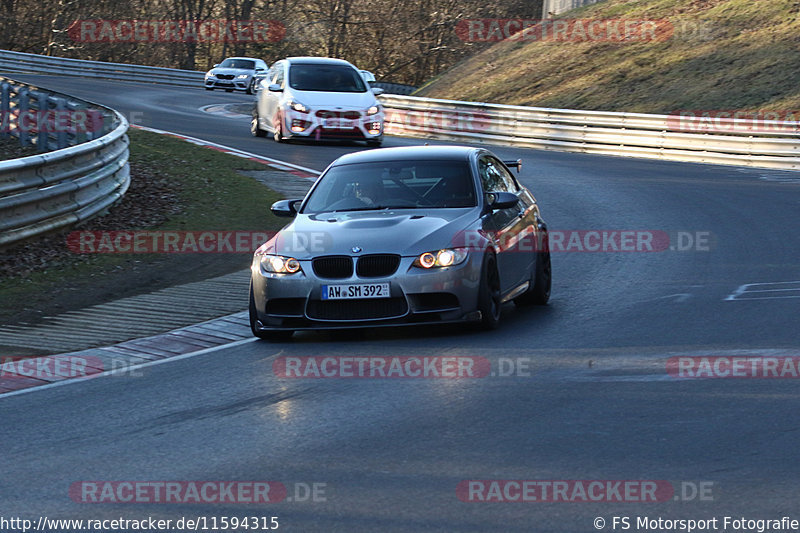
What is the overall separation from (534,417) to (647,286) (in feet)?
16.9

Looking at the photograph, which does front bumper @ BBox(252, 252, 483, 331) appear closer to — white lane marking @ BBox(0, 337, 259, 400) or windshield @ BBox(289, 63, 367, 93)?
white lane marking @ BBox(0, 337, 259, 400)

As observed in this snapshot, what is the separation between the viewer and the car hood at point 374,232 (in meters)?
9.72

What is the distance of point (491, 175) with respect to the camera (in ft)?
37.4

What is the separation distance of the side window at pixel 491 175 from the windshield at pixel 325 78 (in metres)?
15.1

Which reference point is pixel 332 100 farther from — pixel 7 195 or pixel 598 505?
pixel 598 505

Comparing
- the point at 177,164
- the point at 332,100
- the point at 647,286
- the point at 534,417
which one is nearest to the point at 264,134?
the point at 332,100

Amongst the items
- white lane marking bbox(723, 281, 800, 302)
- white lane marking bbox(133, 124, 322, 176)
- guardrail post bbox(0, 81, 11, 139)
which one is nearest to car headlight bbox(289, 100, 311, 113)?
white lane marking bbox(133, 124, 322, 176)

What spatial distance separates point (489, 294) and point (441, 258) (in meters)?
0.51

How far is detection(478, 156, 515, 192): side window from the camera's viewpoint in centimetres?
1114

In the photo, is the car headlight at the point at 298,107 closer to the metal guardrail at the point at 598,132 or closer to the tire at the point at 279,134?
the tire at the point at 279,134

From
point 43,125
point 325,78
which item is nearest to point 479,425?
point 43,125

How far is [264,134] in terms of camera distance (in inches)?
1091

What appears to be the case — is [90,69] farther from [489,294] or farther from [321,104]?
[489,294]

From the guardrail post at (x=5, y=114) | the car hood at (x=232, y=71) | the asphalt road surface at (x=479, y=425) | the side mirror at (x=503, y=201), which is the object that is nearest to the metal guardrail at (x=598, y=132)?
the guardrail post at (x=5, y=114)
